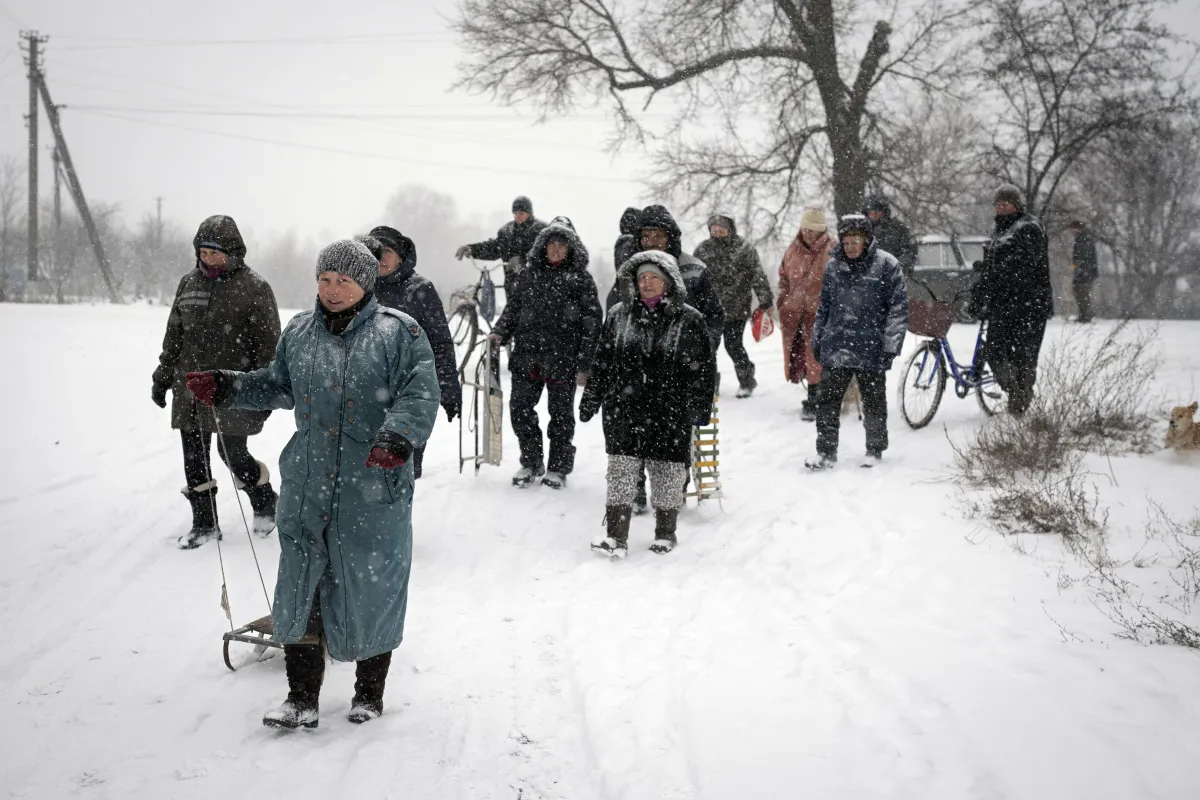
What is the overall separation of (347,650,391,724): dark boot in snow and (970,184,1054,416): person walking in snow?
614 cm

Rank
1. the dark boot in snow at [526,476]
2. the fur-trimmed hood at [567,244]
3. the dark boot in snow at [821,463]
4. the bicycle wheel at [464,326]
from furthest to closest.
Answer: the bicycle wheel at [464,326] < the dark boot in snow at [821,463] < the dark boot in snow at [526,476] < the fur-trimmed hood at [567,244]

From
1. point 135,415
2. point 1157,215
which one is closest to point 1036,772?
point 135,415

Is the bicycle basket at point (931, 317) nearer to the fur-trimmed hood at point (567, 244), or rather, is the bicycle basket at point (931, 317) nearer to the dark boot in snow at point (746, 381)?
the dark boot in snow at point (746, 381)

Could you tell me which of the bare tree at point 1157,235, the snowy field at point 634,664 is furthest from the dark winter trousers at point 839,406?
the bare tree at point 1157,235

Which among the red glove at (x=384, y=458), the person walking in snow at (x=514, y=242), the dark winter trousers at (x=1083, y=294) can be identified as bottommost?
the red glove at (x=384, y=458)

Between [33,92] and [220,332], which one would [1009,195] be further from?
[33,92]

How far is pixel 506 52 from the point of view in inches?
614

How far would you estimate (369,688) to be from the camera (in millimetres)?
3395

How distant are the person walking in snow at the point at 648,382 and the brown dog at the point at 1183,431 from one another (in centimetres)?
383

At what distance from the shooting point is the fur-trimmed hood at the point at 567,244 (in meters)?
6.46

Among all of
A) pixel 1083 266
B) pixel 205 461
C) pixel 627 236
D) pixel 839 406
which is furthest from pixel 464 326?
pixel 1083 266

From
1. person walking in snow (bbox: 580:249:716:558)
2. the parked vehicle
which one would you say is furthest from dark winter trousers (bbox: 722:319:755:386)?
the parked vehicle

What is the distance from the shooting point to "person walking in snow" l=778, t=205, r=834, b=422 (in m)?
8.52

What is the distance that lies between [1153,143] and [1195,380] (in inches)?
290
